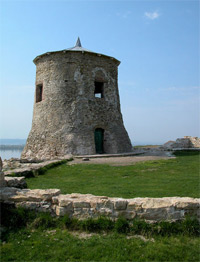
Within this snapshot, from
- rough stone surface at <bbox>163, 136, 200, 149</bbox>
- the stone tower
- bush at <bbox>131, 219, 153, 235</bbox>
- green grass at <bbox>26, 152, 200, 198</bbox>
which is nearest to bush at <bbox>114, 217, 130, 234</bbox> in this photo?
bush at <bbox>131, 219, 153, 235</bbox>

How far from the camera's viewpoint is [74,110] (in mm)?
17625

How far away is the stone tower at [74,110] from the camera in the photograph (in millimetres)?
17234

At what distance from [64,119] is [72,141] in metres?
1.89

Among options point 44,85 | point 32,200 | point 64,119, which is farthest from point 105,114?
point 32,200

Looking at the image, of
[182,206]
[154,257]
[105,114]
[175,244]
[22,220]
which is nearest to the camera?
[154,257]

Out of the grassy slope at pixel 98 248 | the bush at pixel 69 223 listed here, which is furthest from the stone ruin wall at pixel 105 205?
the grassy slope at pixel 98 248

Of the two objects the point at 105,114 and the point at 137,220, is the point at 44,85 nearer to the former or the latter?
the point at 105,114

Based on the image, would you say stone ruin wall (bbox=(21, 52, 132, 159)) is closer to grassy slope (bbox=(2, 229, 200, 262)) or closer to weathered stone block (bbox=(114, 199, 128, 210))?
weathered stone block (bbox=(114, 199, 128, 210))

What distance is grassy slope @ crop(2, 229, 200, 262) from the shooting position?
3.46m

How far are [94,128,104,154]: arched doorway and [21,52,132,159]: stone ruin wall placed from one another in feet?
1.41

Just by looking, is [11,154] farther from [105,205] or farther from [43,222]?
[105,205]

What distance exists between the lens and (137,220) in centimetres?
423

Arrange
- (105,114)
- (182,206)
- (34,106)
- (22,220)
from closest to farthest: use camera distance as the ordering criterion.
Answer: (182,206)
(22,220)
(105,114)
(34,106)

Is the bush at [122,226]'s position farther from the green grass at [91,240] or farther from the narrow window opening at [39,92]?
the narrow window opening at [39,92]
